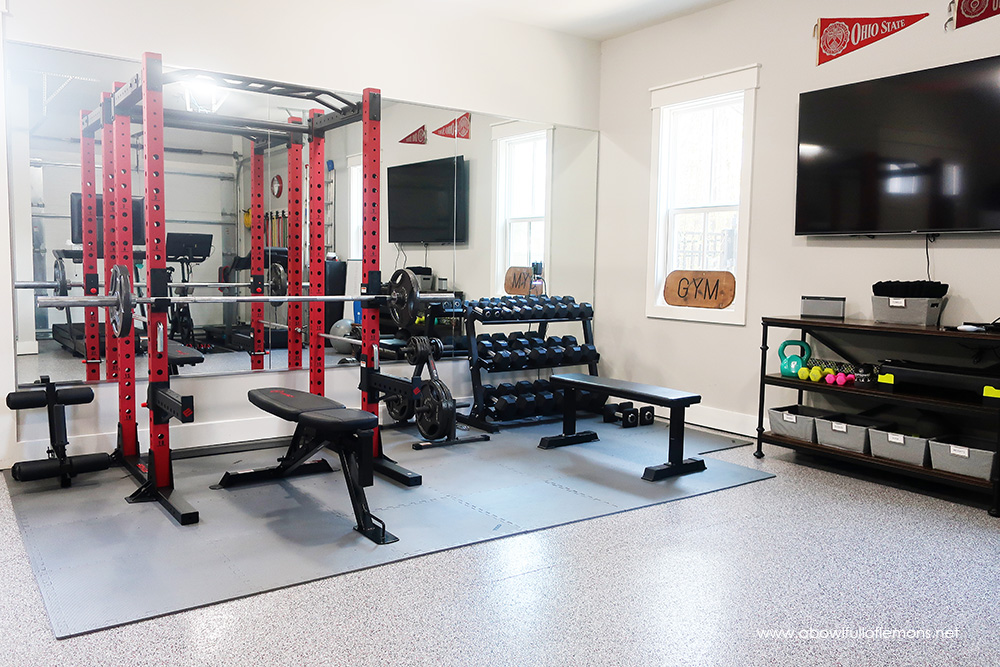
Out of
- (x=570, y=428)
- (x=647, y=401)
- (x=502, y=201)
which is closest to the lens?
(x=647, y=401)

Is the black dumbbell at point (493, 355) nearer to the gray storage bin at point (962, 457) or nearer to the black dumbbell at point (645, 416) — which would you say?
the black dumbbell at point (645, 416)

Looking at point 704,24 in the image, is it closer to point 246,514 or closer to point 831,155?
point 831,155

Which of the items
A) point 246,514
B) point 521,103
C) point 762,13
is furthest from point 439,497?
point 762,13

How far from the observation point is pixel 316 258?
4805 millimetres

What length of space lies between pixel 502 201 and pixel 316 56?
6.31 feet

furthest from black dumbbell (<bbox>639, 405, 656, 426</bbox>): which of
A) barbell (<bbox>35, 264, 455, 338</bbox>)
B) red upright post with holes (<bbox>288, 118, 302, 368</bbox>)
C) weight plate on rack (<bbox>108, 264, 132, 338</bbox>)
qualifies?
weight plate on rack (<bbox>108, 264, 132, 338</bbox>)

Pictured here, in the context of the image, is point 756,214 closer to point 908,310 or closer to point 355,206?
point 908,310

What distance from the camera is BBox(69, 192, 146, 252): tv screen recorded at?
4172mm

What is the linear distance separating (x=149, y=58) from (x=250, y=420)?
7.68ft

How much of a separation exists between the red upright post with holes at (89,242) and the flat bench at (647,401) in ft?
9.26

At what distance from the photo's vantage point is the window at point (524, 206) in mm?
6160

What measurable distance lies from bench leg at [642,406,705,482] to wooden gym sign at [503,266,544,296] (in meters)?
2.24

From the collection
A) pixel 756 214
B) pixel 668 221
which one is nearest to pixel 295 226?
pixel 668 221

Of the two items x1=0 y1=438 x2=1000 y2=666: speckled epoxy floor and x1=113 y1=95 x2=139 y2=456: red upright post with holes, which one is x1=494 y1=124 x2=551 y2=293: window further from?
x1=0 y1=438 x2=1000 y2=666: speckled epoxy floor
